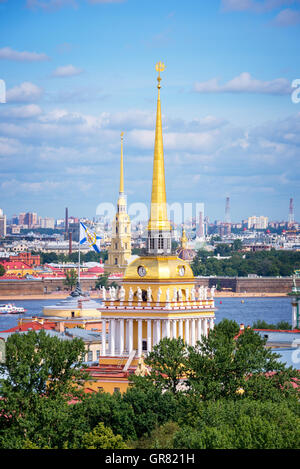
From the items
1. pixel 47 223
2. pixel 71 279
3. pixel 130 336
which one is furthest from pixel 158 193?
pixel 47 223

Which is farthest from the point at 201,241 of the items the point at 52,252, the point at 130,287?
the point at 130,287

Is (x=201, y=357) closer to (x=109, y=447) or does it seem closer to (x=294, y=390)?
(x=294, y=390)

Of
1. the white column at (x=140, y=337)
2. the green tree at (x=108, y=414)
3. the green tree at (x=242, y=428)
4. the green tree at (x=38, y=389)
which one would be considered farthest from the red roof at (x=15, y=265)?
the green tree at (x=242, y=428)

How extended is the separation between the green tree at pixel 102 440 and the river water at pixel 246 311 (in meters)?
41.3

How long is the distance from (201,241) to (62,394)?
394ft

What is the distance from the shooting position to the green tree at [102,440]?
913 inches

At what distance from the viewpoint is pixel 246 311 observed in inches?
3529

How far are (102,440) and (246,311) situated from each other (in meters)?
66.6

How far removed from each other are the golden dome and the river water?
33.8 metres

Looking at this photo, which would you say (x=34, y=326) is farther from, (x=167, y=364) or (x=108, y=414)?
(x=108, y=414)

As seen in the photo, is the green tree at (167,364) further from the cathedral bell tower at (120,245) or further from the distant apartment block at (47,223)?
the distant apartment block at (47,223)

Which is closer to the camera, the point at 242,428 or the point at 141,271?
the point at 242,428

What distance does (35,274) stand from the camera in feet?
422
